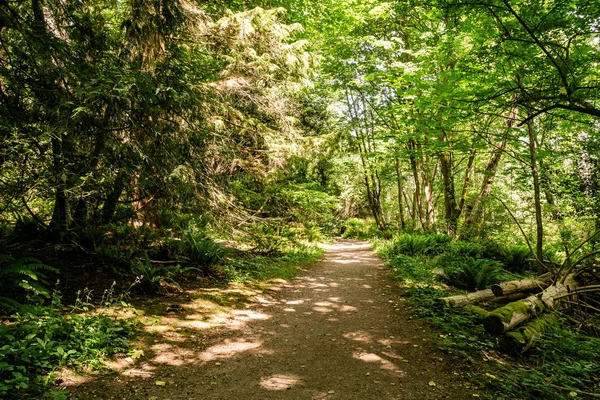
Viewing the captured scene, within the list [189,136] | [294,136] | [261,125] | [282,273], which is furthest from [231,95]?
[282,273]

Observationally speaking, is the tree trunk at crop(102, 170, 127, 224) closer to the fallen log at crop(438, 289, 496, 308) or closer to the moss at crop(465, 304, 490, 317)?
the fallen log at crop(438, 289, 496, 308)

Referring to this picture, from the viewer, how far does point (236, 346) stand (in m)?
4.65

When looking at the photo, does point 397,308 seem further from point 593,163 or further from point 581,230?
point 581,230

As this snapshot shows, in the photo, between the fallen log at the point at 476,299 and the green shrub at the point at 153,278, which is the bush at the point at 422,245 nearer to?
the fallen log at the point at 476,299

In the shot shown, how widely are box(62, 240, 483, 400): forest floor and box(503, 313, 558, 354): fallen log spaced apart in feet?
3.16

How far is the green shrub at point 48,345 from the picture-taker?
284cm

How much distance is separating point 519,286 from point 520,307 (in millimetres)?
1856

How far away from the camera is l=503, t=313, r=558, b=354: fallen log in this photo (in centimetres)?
435

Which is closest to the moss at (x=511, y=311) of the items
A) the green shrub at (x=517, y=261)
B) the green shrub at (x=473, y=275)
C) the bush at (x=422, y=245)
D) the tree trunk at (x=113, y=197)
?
the green shrub at (x=473, y=275)

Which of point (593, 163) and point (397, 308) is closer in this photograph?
point (397, 308)

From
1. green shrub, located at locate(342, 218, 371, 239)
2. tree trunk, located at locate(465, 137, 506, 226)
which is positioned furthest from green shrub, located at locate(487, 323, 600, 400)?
green shrub, located at locate(342, 218, 371, 239)

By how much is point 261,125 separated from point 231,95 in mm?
1308

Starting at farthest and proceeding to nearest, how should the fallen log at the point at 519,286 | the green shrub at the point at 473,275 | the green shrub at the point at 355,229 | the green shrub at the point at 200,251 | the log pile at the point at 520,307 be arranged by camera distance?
the green shrub at the point at 355,229, the green shrub at the point at 200,251, the green shrub at the point at 473,275, the fallen log at the point at 519,286, the log pile at the point at 520,307

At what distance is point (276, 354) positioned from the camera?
446 cm
